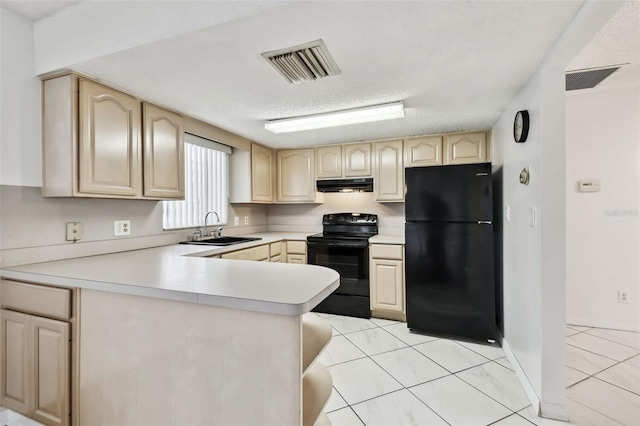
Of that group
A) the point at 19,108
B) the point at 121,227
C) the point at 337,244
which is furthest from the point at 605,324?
the point at 19,108

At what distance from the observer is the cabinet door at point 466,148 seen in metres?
3.07

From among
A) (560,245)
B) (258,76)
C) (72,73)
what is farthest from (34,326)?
(560,245)

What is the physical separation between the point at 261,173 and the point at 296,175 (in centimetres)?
48

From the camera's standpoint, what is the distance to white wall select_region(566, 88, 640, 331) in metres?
2.68

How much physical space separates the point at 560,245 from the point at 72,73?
300 cm

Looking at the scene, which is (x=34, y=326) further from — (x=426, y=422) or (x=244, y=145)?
(x=244, y=145)

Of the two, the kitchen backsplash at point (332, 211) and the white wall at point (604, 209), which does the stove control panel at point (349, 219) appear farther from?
the white wall at point (604, 209)

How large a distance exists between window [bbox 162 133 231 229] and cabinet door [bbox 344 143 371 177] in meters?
1.44

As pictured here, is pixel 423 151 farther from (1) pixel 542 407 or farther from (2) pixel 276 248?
(1) pixel 542 407

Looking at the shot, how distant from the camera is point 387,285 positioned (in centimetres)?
305

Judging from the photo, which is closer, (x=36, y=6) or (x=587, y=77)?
(x=36, y=6)

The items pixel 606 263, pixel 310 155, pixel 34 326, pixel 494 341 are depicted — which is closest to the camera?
pixel 34 326

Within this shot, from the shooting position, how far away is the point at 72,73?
1.67 meters

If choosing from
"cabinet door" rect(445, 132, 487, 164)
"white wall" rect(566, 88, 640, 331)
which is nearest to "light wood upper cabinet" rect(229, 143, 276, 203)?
"cabinet door" rect(445, 132, 487, 164)
